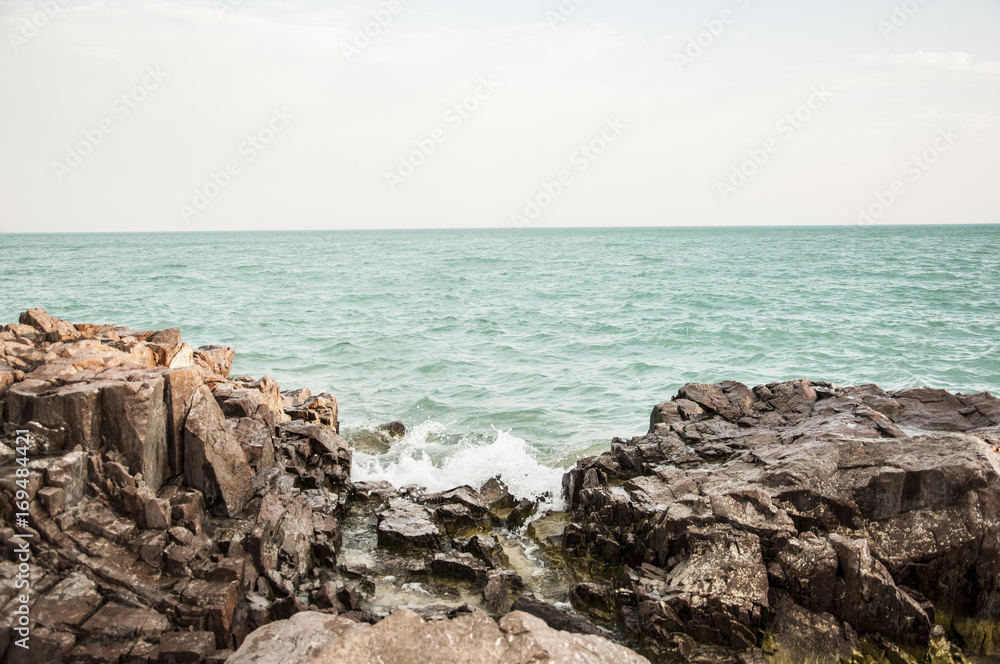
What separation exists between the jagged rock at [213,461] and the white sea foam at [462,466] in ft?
11.3

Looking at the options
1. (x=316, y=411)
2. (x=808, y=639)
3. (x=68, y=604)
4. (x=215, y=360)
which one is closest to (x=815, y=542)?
(x=808, y=639)

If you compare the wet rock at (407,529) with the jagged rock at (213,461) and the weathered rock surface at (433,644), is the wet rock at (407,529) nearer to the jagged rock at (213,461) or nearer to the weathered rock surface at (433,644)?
the jagged rock at (213,461)

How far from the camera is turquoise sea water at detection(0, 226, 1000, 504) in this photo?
1606 cm

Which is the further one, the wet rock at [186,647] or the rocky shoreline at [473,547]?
the rocky shoreline at [473,547]

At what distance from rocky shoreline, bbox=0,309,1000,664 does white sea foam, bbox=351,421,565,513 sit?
51.7 inches

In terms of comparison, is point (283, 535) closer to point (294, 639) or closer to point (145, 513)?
point (145, 513)

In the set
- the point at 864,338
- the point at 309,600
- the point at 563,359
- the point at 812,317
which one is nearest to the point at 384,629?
the point at 309,600

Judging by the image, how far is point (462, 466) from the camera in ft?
44.1

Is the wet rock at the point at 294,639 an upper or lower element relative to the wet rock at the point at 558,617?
upper

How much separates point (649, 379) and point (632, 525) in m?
10.8

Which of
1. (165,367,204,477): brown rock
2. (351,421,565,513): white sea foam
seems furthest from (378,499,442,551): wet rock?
(165,367,204,477): brown rock
